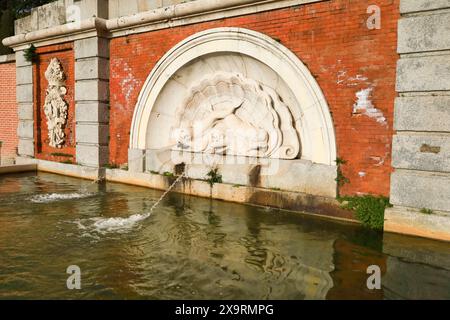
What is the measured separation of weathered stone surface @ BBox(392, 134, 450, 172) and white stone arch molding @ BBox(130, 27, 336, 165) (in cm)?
94

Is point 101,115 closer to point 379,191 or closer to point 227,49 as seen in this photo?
point 227,49

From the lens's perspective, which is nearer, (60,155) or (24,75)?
(60,155)

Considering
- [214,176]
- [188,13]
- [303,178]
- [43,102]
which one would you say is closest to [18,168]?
[43,102]

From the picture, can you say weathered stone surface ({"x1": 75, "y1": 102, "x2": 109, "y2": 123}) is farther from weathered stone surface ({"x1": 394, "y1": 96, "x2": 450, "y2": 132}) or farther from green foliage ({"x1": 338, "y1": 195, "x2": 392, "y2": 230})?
weathered stone surface ({"x1": 394, "y1": 96, "x2": 450, "y2": 132})

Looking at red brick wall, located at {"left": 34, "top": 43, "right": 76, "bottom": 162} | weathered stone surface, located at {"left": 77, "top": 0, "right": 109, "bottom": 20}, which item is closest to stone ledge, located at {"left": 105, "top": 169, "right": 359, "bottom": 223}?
red brick wall, located at {"left": 34, "top": 43, "right": 76, "bottom": 162}

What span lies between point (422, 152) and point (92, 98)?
6375mm

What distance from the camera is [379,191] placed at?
17.2 ft

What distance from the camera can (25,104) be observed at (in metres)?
10.3

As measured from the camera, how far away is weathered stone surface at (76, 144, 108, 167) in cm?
850

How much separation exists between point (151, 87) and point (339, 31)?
3694 millimetres

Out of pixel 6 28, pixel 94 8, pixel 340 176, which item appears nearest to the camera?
pixel 340 176

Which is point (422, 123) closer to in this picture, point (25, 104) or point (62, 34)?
point (62, 34)

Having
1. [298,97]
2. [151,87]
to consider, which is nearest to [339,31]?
[298,97]
